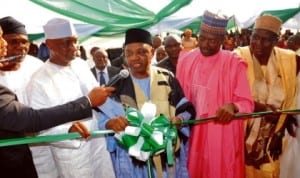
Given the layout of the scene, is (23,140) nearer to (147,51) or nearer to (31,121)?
(31,121)

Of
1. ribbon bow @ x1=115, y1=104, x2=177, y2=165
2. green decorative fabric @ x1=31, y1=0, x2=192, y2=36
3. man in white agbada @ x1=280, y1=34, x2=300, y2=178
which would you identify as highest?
green decorative fabric @ x1=31, y1=0, x2=192, y2=36

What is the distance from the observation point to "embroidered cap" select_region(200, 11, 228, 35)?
141 inches

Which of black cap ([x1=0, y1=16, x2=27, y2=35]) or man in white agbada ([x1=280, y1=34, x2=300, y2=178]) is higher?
black cap ([x1=0, y1=16, x2=27, y2=35])

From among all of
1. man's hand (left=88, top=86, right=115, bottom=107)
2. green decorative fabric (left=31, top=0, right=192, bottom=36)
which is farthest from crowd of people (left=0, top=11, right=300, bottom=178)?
green decorative fabric (left=31, top=0, right=192, bottom=36)

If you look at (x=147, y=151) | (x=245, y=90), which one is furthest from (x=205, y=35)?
(x=147, y=151)

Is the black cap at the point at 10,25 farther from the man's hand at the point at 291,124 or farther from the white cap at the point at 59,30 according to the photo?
the man's hand at the point at 291,124

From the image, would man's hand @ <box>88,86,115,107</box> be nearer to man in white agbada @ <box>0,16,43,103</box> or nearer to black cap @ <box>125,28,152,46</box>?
black cap @ <box>125,28,152,46</box>

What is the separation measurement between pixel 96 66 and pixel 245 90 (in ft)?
15.0

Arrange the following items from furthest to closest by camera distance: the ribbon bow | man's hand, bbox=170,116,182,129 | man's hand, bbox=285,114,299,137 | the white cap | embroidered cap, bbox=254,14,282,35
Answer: man's hand, bbox=285,114,299,137 < embroidered cap, bbox=254,14,282,35 < the white cap < man's hand, bbox=170,116,182,129 < the ribbon bow

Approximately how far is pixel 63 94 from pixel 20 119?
0.84 meters

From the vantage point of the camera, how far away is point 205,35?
11.8 feet

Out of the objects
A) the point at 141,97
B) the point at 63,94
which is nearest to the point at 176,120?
the point at 141,97

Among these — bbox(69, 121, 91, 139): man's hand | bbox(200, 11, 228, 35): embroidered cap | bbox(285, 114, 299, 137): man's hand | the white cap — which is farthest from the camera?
bbox(285, 114, 299, 137): man's hand

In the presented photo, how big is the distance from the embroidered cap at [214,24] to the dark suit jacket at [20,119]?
1.43 m
